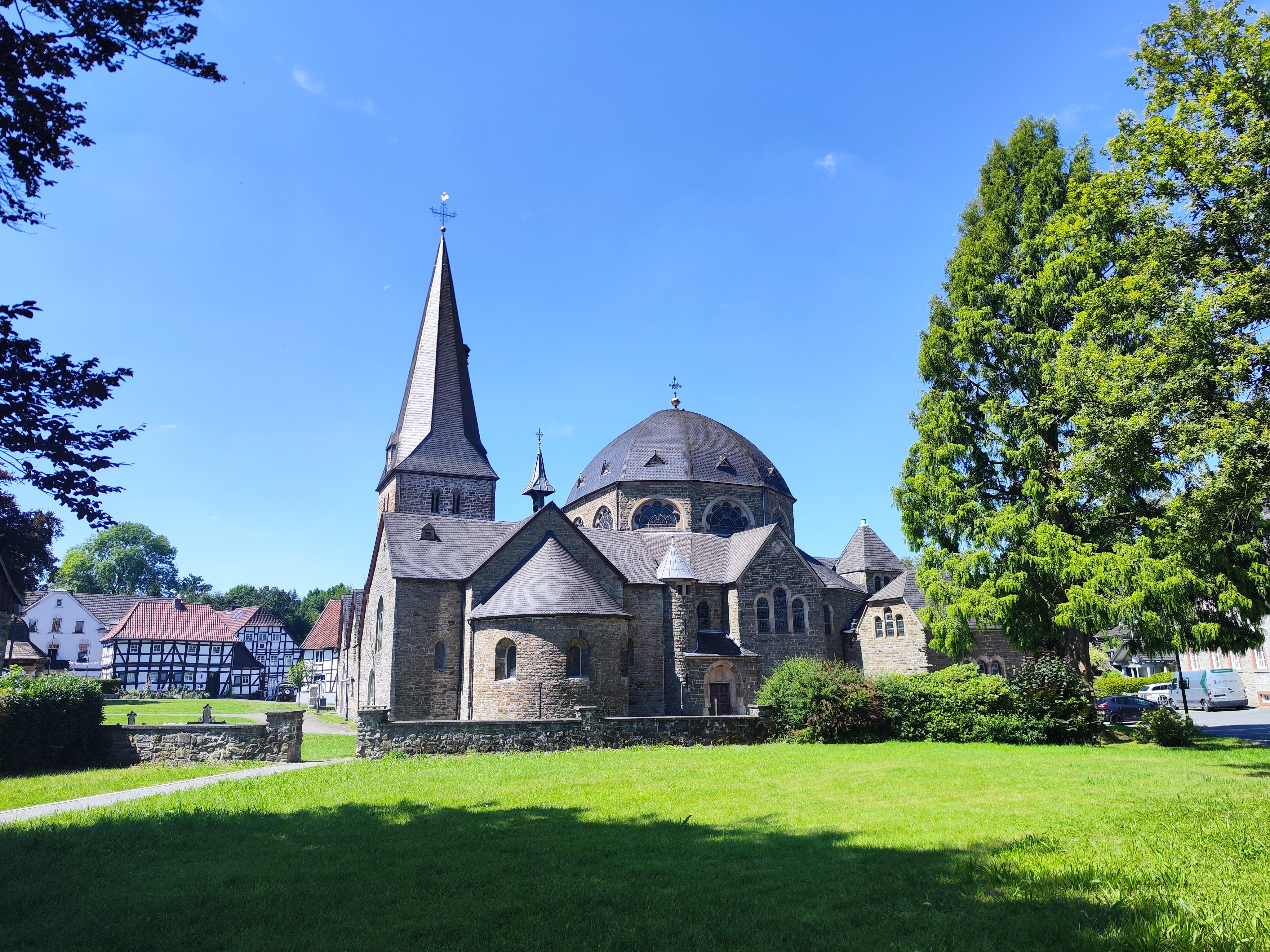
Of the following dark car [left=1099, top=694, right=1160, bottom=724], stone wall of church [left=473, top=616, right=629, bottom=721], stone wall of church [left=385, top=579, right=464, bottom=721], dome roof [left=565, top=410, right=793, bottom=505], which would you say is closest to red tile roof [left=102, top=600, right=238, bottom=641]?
dome roof [left=565, top=410, right=793, bottom=505]

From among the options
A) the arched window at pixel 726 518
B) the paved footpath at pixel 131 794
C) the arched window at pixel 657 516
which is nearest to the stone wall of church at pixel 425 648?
the paved footpath at pixel 131 794

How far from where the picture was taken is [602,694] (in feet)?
89.4

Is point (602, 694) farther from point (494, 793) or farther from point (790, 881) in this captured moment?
point (790, 881)

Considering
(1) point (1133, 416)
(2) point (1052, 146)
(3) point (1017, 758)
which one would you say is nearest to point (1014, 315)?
(2) point (1052, 146)

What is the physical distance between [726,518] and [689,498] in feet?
7.68

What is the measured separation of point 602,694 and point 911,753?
40.6ft

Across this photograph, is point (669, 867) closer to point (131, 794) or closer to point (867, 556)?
point (131, 794)

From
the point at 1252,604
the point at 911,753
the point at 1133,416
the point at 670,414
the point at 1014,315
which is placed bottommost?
the point at 911,753

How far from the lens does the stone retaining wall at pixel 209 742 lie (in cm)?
1784

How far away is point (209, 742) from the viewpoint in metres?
18.2

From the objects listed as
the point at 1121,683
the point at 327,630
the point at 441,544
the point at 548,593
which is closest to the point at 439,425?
the point at 441,544

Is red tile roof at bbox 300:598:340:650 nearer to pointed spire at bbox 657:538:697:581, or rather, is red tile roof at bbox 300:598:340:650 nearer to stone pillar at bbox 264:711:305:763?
pointed spire at bbox 657:538:697:581

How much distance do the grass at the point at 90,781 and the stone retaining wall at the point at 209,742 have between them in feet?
0.88

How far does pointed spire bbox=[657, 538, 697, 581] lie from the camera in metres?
32.6
